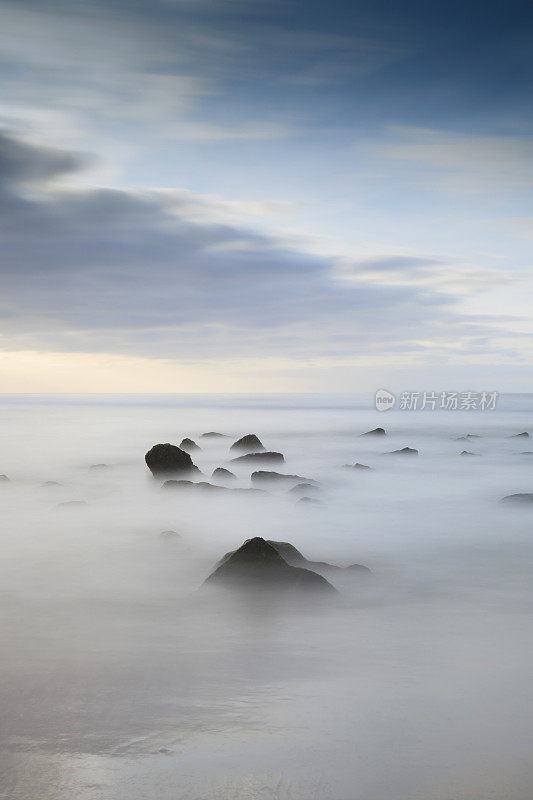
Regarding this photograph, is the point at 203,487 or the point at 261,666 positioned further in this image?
the point at 203,487

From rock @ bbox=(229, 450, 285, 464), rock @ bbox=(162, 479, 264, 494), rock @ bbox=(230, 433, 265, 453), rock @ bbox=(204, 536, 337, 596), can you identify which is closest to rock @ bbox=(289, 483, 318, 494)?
rock @ bbox=(162, 479, 264, 494)

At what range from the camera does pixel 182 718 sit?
231 inches

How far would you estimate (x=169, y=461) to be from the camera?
2245 cm

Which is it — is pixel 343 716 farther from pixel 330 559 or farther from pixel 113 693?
pixel 330 559

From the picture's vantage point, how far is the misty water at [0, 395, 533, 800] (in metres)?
4.99

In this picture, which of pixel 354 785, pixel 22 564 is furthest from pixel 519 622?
pixel 22 564

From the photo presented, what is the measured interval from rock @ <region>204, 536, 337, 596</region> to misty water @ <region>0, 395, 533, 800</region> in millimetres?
384

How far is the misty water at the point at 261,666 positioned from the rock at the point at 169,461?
497 centimetres

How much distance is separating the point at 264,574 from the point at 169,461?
→ 1354cm

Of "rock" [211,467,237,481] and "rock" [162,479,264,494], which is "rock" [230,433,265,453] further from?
"rock" [162,479,264,494]

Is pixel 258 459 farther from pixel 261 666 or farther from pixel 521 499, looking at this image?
pixel 261 666

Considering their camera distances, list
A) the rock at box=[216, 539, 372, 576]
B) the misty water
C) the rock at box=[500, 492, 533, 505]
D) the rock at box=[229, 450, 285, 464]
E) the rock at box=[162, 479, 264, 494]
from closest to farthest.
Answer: the misty water < the rock at box=[216, 539, 372, 576] < the rock at box=[162, 479, 264, 494] < the rock at box=[500, 492, 533, 505] < the rock at box=[229, 450, 285, 464]

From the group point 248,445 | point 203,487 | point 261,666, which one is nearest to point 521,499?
point 203,487

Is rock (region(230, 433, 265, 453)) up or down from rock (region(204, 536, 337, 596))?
down
